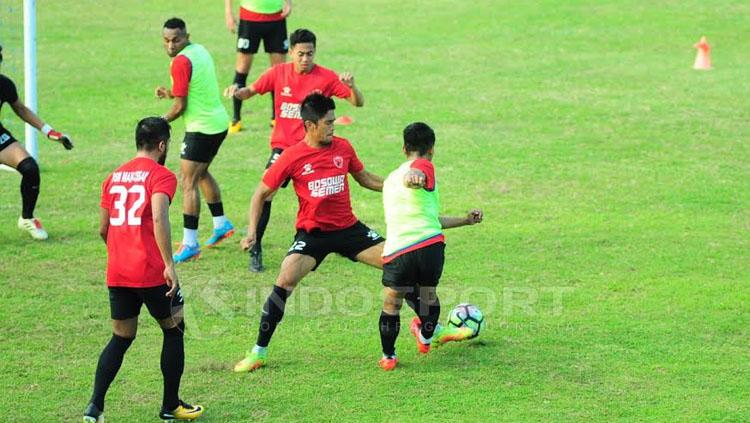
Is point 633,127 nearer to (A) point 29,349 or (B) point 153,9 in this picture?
(A) point 29,349

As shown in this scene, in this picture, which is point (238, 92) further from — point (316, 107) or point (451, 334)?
point (451, 334)

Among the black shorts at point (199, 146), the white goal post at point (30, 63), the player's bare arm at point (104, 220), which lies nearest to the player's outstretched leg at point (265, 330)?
the player's bare arm at point (104, 220)

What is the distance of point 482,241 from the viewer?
44.5 ft

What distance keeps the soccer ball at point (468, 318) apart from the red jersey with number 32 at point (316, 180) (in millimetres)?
1291

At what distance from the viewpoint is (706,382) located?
31.3ft

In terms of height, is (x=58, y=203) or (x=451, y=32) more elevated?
(x=451, y=32)

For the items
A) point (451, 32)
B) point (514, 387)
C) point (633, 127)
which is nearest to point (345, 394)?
point (514, 387)

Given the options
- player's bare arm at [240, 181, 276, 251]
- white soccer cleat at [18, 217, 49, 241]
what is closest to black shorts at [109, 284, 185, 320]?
player's bare arm at [240, 181, 276, 251]

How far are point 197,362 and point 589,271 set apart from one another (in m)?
4.50

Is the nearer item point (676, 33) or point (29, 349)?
point (29, 349)

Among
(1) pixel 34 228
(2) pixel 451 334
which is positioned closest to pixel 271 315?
A: (2) pixel 451 334

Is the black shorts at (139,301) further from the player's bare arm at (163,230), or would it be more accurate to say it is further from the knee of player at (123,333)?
the player's bare arm at (163,230)

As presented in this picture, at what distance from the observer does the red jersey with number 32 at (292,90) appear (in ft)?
41.3

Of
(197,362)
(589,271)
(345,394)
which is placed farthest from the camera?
(589,271)
